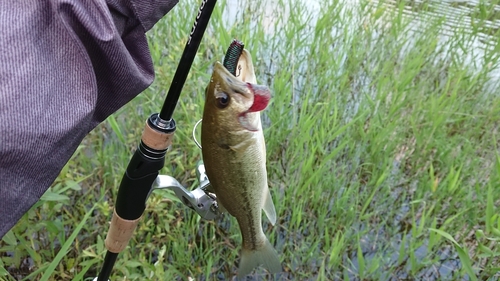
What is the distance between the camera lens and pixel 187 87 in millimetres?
2797

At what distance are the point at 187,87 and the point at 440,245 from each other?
6.00ft

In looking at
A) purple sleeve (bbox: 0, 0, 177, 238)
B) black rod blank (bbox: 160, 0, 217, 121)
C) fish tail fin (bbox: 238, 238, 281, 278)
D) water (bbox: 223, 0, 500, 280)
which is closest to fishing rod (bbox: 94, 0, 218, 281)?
black rod blank (bbox: 160, 0, 217, 121)

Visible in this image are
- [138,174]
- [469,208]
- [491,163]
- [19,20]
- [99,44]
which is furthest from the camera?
[491,163]

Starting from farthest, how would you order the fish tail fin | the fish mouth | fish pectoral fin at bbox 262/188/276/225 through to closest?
the fish tail fin < fish pectoral fin at bbox 262/188/276/225 < the fish mouth

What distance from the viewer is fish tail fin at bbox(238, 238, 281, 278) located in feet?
4.92

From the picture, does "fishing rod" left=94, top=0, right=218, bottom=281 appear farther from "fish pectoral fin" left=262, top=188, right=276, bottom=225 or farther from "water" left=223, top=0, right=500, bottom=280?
"water" left=223, top=0, right=500, bottom=280

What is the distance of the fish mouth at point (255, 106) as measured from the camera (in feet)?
3.49

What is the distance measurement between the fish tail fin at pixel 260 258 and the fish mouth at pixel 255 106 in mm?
534

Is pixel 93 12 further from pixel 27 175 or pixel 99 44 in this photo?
pixel 27 175

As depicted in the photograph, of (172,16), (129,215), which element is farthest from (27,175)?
(172,16)

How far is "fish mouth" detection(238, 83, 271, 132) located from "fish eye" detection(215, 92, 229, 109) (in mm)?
50

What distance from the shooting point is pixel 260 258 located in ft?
4.97

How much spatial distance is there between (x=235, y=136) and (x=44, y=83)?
501mm

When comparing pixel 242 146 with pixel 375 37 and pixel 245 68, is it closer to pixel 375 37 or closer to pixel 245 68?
pixel 245 68
